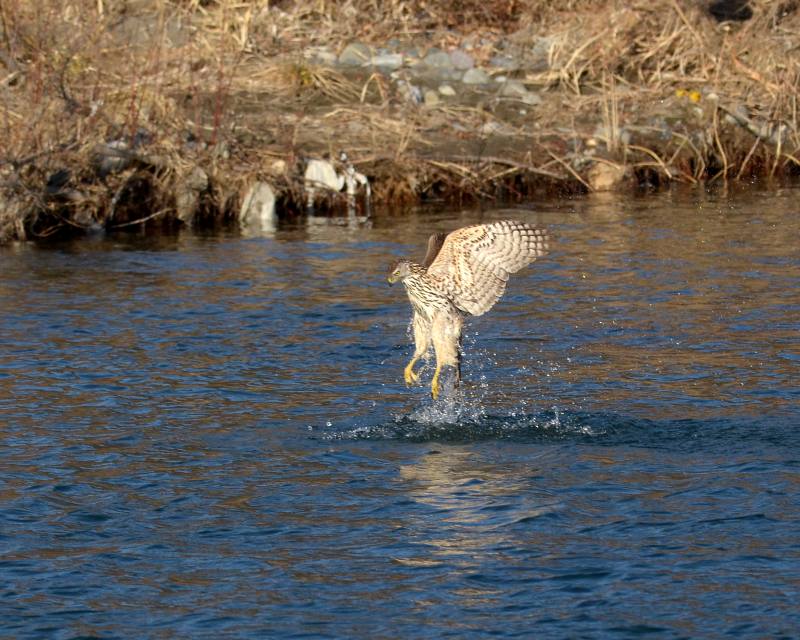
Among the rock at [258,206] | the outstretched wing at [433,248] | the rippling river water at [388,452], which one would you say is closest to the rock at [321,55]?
the rock at [258,206]

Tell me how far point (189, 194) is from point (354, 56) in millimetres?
4439

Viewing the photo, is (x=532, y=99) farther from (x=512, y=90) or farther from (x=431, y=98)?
(x=431, y=98)

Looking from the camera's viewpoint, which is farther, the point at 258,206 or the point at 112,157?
the point at 258,206

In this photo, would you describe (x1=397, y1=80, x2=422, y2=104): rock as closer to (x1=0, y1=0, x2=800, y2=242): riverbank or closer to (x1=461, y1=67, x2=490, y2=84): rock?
(x1=0, y1=0, x2=800, y2=242): riverbank

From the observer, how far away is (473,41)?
19.4 metres

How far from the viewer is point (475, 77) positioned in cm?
1819

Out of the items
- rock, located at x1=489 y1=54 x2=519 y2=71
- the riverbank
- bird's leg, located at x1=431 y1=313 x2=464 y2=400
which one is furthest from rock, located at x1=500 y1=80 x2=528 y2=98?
bird's leg, located at x1=431 y1=313 x2=464 y2=400

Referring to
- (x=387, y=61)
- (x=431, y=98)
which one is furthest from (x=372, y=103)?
(x=387, y=61)

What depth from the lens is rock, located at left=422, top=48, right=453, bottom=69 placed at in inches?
727

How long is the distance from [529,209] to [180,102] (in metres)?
3.87

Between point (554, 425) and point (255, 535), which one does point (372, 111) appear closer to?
point (554, 425)

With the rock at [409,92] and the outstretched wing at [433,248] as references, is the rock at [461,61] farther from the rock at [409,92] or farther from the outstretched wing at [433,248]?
the outstretched wing at [433,248]

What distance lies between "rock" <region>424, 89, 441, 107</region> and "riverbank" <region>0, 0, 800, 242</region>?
0.02m

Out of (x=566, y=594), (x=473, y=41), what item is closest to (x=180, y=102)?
(x=473, y=41)
